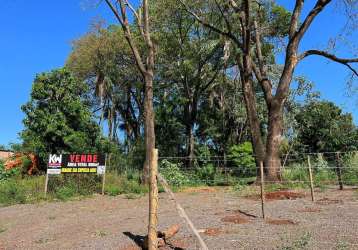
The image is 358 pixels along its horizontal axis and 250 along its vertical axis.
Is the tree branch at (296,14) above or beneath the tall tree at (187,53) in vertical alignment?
beneath

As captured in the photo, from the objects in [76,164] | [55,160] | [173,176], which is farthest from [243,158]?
[55,160]

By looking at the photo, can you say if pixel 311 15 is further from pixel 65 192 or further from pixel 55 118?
pixel 55 118

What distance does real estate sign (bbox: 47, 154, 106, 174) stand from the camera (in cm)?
1800

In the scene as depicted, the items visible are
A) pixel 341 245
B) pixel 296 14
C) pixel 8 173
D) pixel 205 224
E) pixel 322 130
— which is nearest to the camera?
pixel 341 245

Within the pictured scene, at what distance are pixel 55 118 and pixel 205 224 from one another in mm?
17741

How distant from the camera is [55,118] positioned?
25.2 meters

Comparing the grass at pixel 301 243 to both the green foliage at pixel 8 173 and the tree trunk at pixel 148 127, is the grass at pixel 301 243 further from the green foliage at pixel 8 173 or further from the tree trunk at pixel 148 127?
the green foliage at pixel 8 173

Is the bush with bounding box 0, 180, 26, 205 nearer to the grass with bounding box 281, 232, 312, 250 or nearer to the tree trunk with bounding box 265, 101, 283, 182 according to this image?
the tree trunk with bounding box 265, 101, 283, 182

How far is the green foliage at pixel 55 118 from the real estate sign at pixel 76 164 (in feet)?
21.5

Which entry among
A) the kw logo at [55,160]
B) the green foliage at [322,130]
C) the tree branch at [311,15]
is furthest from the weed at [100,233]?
the green foliage at [322,130]

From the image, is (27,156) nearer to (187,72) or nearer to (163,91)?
(187,72)

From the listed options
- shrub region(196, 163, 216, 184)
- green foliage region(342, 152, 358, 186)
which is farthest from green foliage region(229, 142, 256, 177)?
green foliage region(342, 152, 358, 186)

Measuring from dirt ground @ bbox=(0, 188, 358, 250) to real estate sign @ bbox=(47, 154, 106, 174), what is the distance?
327 cm

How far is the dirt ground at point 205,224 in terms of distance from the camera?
291 inches
